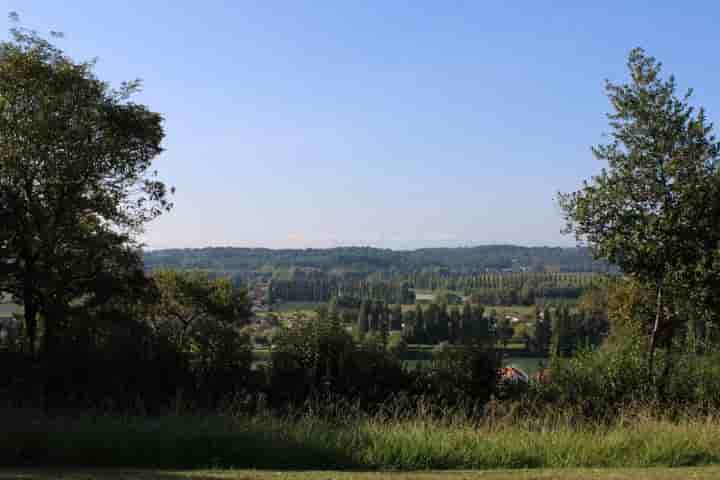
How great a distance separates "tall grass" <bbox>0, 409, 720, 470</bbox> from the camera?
859 centimetres

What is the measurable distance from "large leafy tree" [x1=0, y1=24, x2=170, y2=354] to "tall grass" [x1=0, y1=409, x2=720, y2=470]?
289 inches

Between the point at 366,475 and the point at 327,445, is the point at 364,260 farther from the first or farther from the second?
A: the point at 366,475

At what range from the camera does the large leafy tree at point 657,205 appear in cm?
1341

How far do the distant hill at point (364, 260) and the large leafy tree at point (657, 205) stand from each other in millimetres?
84541

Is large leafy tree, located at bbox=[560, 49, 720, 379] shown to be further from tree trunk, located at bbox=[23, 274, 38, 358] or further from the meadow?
tree trunk, located at bbox=[23, 274, 38, 358]

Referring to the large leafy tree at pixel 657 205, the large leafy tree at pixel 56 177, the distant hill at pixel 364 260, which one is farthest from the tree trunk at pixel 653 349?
the distant hill at pixel 364 260

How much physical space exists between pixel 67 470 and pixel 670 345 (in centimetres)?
1296

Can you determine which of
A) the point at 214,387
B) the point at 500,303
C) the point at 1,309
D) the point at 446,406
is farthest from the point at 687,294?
the point at 500,303

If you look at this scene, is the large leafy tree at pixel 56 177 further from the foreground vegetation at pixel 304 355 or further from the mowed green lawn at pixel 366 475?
the mowed green lawn at pixel 366 475

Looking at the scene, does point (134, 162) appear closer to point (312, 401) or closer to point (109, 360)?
point (109, 360)

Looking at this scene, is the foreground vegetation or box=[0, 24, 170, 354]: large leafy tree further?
box=[0, 24, 170, 354]: large leafy tree

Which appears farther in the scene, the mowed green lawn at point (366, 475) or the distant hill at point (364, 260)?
the distant hill at point (364, 260)

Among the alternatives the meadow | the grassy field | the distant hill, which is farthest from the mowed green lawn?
the distant hill

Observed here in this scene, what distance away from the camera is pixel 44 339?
14.8 meters
